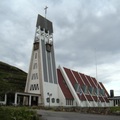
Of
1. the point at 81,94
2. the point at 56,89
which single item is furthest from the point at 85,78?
the point at 56,89

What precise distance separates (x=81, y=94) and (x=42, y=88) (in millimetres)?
13448

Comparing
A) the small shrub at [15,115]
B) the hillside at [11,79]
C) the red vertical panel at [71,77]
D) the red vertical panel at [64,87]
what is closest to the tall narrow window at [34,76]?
the red vertical panel at [64,87]

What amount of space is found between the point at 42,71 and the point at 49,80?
3.74 meters

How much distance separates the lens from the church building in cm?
5962

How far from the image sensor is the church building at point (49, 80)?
59.6 m

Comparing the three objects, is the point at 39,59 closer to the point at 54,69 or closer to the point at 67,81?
the point at 54,69

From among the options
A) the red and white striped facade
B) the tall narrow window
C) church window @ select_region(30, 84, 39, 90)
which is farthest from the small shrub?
the red and white striped facade

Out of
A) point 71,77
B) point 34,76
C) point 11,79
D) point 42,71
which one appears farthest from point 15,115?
point 11,79

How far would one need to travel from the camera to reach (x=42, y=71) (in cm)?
5938

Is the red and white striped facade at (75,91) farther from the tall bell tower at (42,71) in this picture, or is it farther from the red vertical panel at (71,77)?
the tall bell tower at (42,71)

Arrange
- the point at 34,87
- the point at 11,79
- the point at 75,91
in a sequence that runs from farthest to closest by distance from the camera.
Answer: the point at 11,79, the point at 75,91, the point at 34,87

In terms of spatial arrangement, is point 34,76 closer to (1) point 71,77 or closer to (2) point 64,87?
(2) point 64,87

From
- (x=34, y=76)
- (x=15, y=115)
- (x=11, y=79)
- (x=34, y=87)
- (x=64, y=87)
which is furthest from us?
(x=11, y=79)

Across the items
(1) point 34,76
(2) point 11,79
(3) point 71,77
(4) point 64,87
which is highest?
(2) point 11,79
